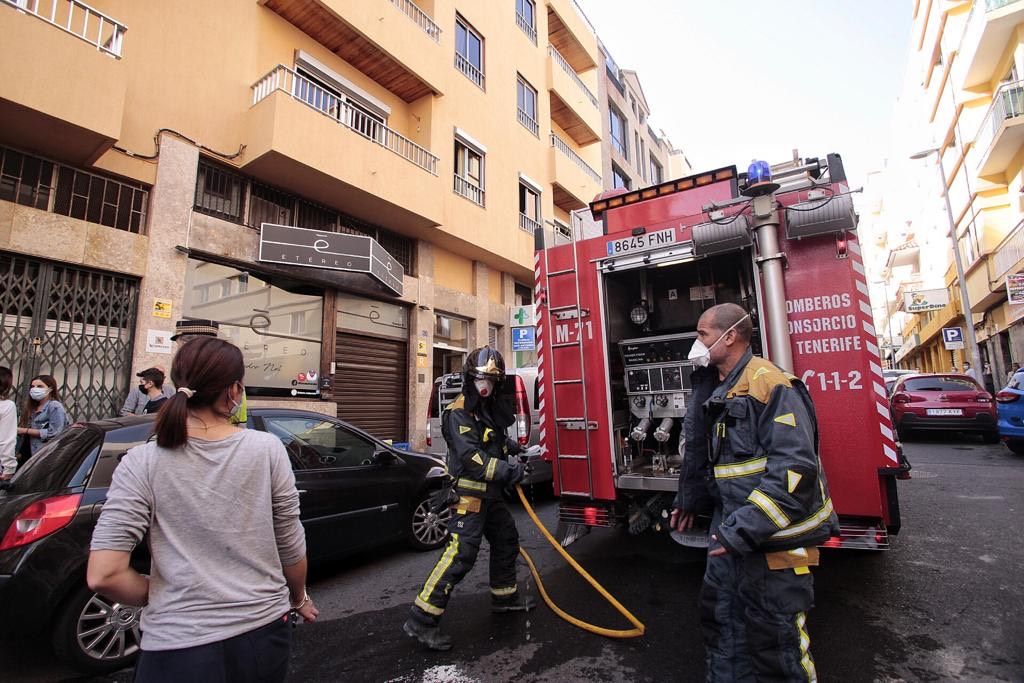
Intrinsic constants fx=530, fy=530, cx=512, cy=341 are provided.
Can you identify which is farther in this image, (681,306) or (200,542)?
(681,306)

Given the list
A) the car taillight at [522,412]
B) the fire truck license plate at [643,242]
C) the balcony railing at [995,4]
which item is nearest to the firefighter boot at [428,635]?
the fire truck license plate at [643,242]

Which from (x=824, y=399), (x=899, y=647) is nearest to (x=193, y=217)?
(x=824, y=399)

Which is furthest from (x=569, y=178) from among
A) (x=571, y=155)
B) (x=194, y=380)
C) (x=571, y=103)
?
(x=194, y=380)

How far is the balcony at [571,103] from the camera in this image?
18062 mm

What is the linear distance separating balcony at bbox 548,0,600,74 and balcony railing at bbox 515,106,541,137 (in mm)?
4582

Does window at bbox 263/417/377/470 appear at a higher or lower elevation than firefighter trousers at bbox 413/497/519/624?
higher

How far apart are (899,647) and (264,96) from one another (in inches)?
422

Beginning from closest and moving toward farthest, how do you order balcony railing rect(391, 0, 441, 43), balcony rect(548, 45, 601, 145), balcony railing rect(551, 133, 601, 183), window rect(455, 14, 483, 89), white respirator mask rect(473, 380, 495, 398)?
white respirator mask rect(473, 380, 495, 398)
balcony railing rect(391, 0, 441, 43)
window rect(455, 14, 483, 89)
balcony railing rect(551, 133, 601, 183)
balcony rect(548, 45, 601, 145)

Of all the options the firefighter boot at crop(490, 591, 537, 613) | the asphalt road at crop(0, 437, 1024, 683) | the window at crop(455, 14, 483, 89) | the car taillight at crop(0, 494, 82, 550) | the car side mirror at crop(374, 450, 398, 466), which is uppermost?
the window at crop(455, 14, 483, 89)

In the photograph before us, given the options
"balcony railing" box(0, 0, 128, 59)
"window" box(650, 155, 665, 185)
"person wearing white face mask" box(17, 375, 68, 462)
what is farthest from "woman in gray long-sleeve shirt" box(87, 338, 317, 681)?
"window" box(650, 155, 665, 185)

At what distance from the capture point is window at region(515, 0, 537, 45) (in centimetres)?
1688

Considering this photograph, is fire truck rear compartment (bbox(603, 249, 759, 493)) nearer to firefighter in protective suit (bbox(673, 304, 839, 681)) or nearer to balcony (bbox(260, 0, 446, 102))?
firefighter in protective suit (bbox(673, 304, 839, 681))

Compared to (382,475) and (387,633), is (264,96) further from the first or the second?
(387,633)

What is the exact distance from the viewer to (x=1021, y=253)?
52.6 ft
